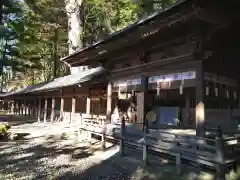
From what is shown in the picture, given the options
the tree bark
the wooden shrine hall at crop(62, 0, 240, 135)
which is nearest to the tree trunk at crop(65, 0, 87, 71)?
the tree bark

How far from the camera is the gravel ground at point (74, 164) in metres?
6.01

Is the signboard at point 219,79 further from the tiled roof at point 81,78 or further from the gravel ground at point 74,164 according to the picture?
the tiled roof at point 81,78

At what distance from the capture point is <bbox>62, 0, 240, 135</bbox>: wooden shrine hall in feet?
18.6

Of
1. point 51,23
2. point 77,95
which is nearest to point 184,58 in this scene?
point 77,95

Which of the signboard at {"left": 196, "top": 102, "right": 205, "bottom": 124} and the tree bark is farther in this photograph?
the tree bark

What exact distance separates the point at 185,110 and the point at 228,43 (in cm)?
537

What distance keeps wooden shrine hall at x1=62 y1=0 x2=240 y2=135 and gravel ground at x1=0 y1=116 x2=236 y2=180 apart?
156 cm

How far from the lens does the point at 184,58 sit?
673 cm

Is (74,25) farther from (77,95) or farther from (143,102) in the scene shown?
(143,102)

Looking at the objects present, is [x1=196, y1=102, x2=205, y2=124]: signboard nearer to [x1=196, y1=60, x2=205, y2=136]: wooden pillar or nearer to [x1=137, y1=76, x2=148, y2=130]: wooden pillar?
[x1=196, y1=60, x2=205, y2=136]: wooden pillar

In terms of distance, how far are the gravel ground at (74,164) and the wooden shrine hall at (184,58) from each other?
1.56 meters

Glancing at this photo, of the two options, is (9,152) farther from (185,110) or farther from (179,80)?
(185,110)

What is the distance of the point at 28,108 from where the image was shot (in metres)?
30.6

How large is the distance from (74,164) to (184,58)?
4763 mm
